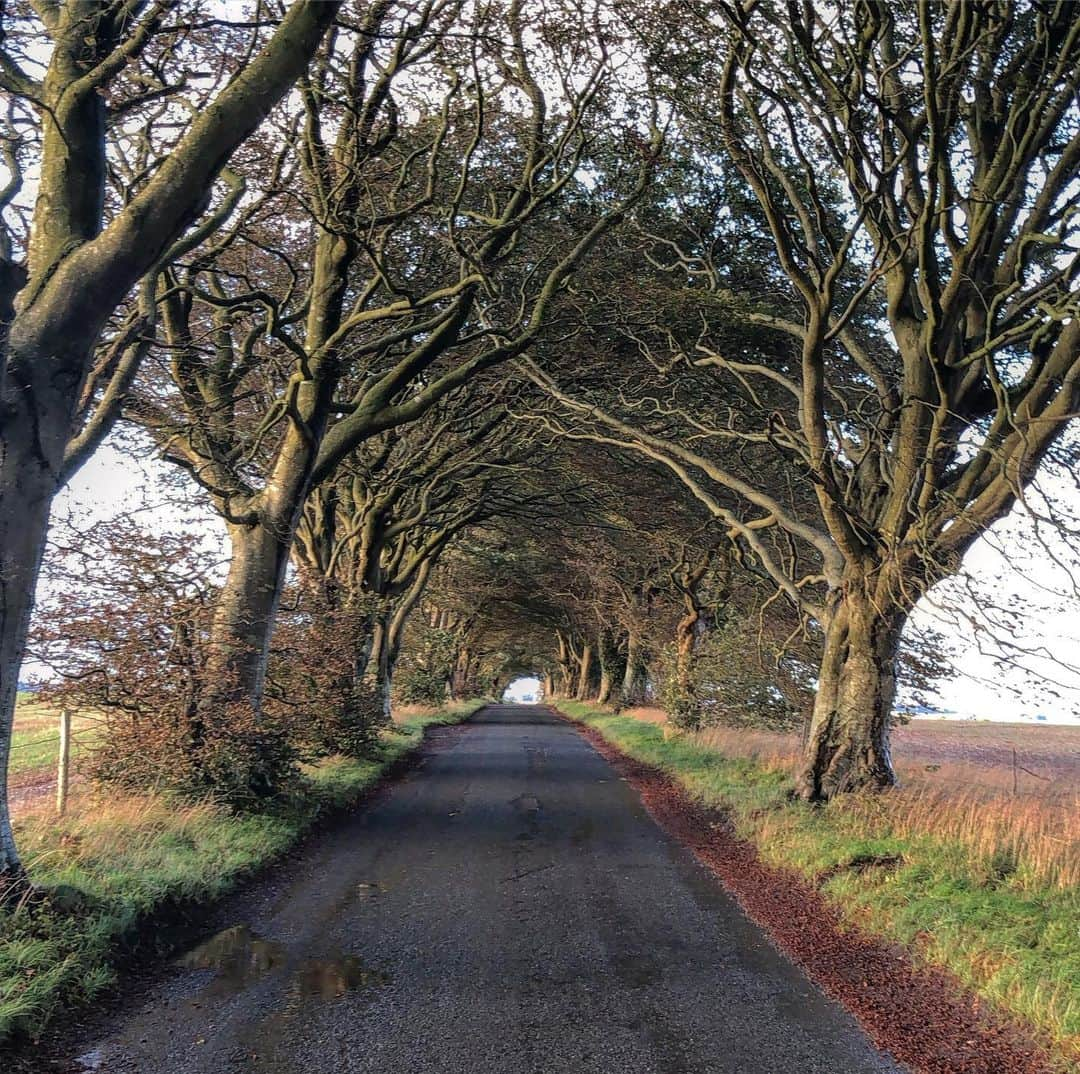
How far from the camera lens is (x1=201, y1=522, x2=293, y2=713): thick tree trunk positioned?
35.9ft

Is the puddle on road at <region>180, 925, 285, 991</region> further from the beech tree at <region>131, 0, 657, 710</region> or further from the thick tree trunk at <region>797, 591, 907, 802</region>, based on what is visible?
the thick tree trunk at <region>797, 591, 907, 802</region>

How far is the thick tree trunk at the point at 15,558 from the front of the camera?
19.6 feet

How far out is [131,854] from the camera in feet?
24.6

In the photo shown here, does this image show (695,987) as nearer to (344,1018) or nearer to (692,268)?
(344,1018)

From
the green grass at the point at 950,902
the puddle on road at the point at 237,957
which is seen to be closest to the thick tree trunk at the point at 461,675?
the green grass at the point at 950,902

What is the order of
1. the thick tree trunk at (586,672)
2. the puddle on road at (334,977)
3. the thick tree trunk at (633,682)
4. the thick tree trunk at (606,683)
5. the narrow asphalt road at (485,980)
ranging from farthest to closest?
the thick tree trunk at (586,672)
the thick tree trunk at (606,683)
the thick tree trunk at (633,682)
the puddle on road at (334,977)
the narrow asphalt road at (485,980)

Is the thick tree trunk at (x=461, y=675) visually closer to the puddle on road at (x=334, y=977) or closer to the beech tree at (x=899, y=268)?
the beech tree at (x=899, y=268)

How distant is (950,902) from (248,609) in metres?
8.64

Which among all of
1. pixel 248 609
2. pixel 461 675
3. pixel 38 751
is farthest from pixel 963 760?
pixel 461 675

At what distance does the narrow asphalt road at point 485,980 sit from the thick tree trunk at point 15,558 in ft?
5.15

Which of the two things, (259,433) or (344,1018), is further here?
(259,433)

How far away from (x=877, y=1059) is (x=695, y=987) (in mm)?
1306

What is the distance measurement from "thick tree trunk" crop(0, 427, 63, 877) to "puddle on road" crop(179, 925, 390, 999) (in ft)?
4.54

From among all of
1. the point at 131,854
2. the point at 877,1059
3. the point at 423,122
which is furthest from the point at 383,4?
the point at 877,1059
